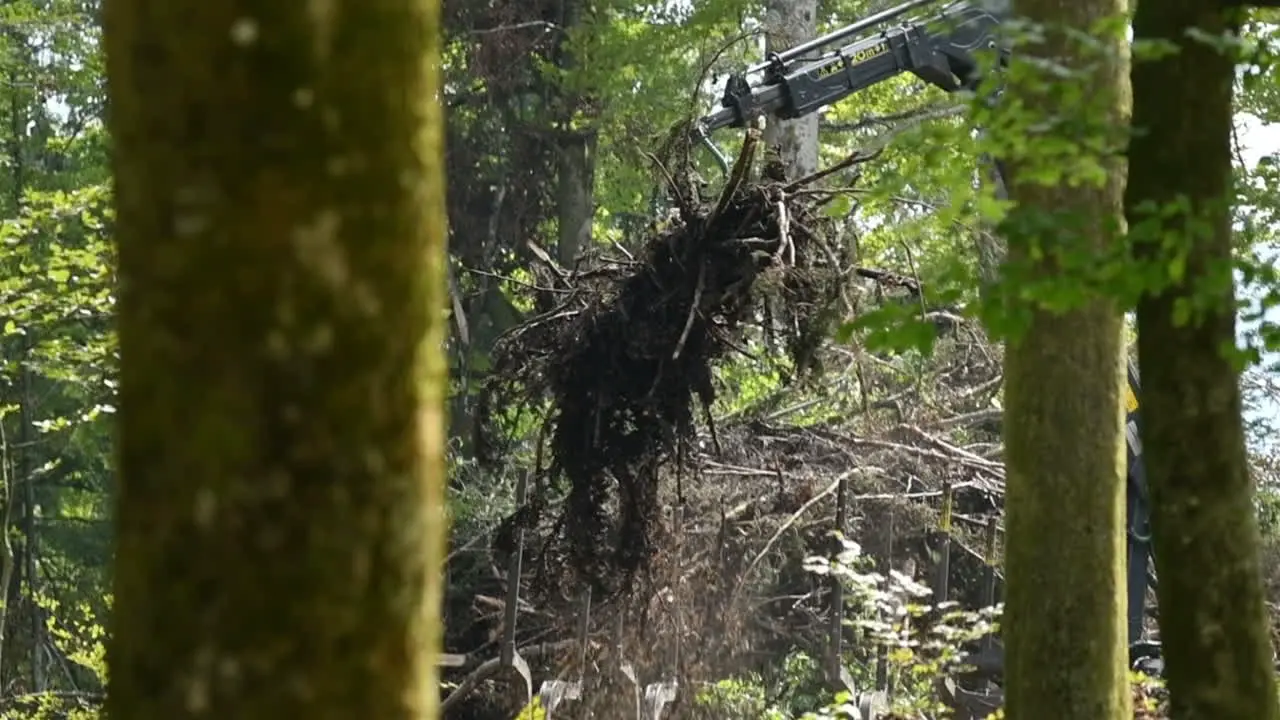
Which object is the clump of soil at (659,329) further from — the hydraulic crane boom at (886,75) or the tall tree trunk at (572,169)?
the tall tree trunk at (572,169)

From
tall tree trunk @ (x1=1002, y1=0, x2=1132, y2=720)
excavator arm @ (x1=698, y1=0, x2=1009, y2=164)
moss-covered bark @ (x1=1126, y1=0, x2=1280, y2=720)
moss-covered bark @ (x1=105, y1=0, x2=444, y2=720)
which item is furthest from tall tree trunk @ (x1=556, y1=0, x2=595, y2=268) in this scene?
moss-covered bark @ (x1=105, y1=0, x2=444, y2=720)

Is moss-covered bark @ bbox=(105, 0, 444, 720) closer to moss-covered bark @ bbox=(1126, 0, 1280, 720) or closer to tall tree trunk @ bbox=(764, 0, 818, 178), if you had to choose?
moss-covered bark @ bbox=(1126, 0, 1280, 720)

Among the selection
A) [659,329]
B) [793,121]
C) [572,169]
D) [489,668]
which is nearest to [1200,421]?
[659,329]

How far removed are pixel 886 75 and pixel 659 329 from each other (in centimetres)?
372

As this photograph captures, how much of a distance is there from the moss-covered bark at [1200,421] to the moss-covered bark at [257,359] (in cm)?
290

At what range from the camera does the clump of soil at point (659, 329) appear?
823 centimetres

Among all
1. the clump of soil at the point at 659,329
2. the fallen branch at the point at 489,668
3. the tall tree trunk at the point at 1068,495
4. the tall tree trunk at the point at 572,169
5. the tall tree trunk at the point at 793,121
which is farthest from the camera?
the tall tree trunk at the point at 572,169

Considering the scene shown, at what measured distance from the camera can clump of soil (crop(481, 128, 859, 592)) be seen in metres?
8.23

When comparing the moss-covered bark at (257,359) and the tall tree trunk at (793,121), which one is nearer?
the moss-covered bark at (257,359)

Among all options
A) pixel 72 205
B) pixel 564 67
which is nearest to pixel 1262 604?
pixel 72 205

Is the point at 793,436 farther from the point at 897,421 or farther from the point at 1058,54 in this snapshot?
the point at 1058,54

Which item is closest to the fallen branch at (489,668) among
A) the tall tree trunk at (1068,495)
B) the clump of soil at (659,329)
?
the clump of soil at (659,329)

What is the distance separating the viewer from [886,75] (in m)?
11.2

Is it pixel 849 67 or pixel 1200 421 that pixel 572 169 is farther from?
pixel 1200 421
